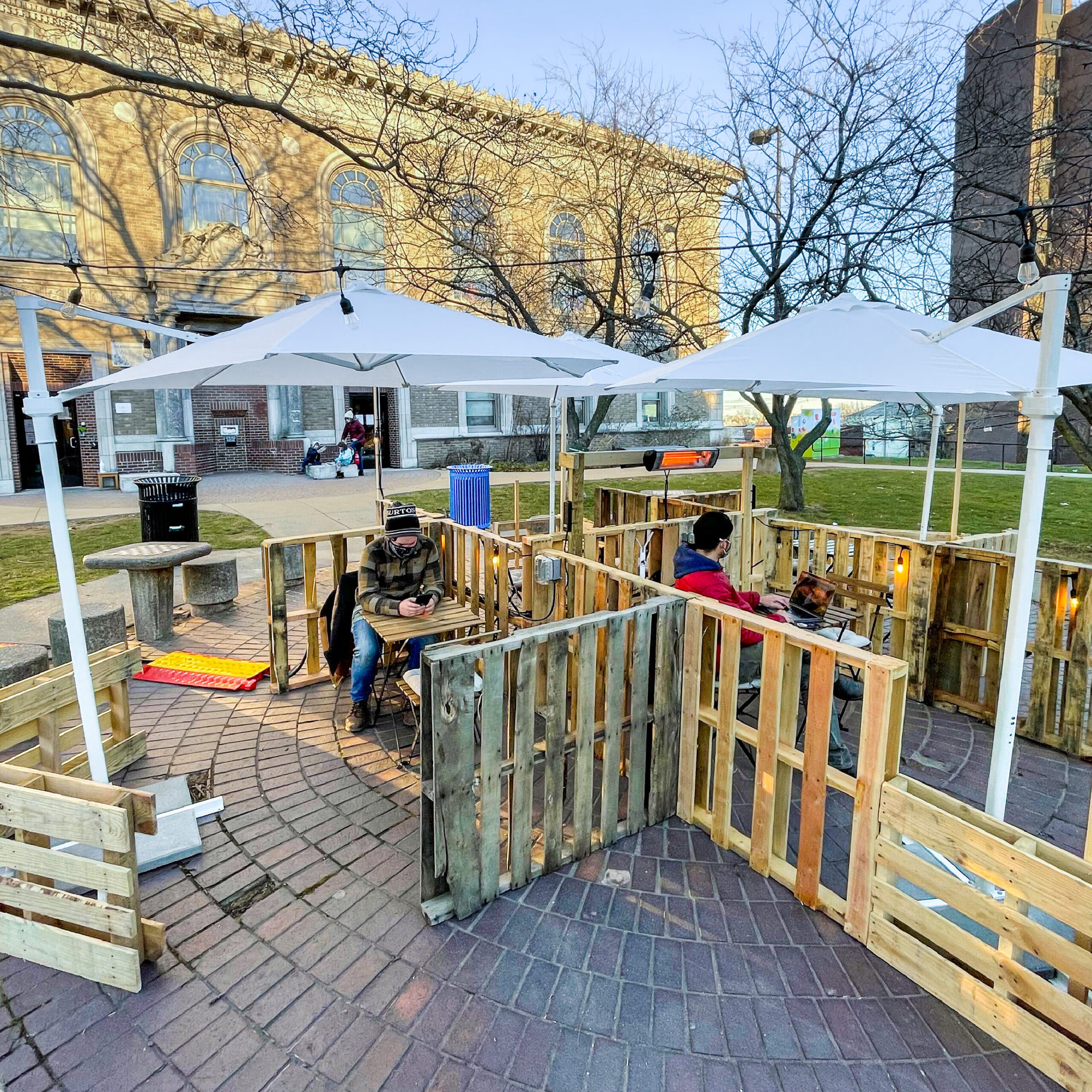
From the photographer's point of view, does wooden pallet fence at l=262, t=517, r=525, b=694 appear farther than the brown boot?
Yes

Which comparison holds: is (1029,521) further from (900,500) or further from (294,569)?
(900,500)

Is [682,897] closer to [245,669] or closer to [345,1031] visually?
[345,1031]

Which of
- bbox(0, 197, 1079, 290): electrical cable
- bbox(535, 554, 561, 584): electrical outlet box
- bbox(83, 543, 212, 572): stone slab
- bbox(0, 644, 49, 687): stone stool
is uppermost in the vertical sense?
bbox(0, 197, 1079, 290): electrical cable

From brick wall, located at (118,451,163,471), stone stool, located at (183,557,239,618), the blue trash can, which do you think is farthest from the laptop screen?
brick wall, located at (118,451,163,471)

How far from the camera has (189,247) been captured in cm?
1834

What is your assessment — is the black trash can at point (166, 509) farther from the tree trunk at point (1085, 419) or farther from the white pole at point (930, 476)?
the tree trunk at point (1085, 419)

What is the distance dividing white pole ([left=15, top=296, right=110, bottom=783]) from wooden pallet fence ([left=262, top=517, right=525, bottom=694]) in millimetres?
1849

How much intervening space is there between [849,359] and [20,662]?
17.0 feet

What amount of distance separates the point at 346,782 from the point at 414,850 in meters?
0.76

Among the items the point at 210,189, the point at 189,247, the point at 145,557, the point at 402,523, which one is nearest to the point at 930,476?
the point at 402,523

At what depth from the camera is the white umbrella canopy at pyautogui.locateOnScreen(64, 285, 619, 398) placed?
3229 mm

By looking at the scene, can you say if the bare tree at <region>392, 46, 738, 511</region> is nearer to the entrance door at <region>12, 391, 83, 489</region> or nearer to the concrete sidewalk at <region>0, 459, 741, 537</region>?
the concrete sidewalk at <region>0, 459, 741, 537</region>

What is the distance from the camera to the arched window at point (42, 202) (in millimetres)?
16203

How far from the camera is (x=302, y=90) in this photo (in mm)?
15961
